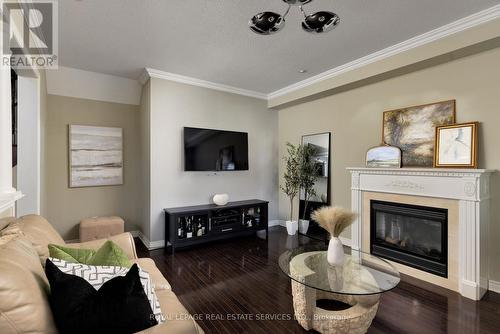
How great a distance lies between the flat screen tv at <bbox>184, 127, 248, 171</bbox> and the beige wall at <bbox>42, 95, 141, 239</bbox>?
108 cm

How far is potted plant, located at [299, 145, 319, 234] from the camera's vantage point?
14.3 feet

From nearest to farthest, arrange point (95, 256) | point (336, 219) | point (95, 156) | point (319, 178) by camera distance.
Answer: point (95, 256)
point (336, 219)
point (95, 156)
point (319, 178)

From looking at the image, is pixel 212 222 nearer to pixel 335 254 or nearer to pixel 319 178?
pixel 319 178

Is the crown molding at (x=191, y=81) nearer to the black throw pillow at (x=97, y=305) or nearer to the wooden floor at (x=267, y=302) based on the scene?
the wooden floor at (x=267, y=302)

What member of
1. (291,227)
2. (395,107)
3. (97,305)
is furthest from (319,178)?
(97,305)

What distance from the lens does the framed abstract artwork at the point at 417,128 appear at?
292cm

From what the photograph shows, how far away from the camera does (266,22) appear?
197 centimetres

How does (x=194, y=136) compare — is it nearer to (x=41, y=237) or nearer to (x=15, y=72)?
(x=15, y=72)


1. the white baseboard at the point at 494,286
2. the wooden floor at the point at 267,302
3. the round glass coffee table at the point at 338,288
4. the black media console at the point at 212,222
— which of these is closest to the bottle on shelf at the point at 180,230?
the black media console at the point at 212,222

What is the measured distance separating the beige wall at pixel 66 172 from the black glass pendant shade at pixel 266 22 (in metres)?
3.19

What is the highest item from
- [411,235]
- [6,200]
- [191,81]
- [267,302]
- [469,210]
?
[191,81]

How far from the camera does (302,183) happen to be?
14.5 ft

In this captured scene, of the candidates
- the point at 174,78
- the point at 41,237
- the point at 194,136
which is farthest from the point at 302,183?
the point at 41,237

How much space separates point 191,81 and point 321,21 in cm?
268
